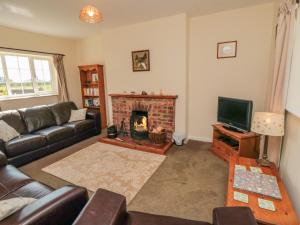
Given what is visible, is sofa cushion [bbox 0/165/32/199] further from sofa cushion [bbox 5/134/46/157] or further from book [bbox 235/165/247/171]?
book [bbox 235/165/247/171]

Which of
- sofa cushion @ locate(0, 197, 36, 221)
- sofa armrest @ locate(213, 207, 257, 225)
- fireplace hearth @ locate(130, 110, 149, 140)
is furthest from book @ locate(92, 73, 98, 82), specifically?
sofa armrest @ locate(213, 207, 257, 225)

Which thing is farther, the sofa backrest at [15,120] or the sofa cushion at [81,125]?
the sofa cushion at [81,125]

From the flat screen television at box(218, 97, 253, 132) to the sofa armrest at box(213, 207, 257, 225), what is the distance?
1.74 metres

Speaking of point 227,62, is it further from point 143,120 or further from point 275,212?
point 275,212

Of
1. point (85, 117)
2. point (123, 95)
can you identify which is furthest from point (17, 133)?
point (123, 95)

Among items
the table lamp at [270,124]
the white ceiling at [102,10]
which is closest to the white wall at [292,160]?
the table lamp at [270,124]

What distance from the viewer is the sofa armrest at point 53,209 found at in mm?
970

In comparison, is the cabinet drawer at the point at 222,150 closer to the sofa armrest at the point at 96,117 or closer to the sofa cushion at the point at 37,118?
the sofa armrest at the point at 96,117

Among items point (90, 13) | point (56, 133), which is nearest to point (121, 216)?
point (90, 13)

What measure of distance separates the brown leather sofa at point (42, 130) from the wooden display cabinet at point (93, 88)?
608mm

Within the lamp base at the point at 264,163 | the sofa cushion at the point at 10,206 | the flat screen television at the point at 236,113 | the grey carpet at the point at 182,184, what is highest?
the flat screen television at the point at 236,113

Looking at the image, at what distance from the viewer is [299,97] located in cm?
144

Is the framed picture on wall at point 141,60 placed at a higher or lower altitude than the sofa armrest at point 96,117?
higher

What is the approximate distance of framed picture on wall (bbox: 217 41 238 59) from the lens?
2988mm
